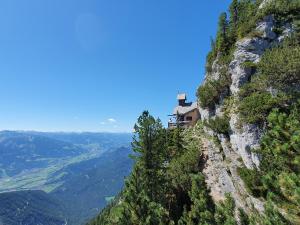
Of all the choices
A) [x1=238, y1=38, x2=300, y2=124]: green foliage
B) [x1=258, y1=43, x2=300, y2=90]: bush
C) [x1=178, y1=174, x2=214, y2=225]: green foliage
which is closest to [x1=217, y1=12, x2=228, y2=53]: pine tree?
[x1=238, y1=38, x2=300, y2=124]: green foliage

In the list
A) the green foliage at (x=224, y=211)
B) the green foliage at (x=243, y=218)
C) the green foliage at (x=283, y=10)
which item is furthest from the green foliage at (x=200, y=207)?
the green foliage at (x=283, y=10)

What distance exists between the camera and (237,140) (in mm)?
30922

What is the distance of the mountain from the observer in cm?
2300

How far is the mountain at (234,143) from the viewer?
23.0m

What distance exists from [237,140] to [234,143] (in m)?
1.31

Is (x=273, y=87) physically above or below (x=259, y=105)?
above

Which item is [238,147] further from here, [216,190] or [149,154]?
[149,154]

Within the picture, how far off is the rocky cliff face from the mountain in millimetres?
109

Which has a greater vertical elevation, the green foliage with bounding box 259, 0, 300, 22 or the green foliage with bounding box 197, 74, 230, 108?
the green foliage with bounding box 259, 0, 300, 22

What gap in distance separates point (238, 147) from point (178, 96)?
149 feet

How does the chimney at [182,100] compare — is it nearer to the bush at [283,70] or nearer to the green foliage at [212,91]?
the green foliage at [212,91]

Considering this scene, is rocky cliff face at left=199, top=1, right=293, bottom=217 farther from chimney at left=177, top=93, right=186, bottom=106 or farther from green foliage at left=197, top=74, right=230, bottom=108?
chimney at left=177, top=93, right=186, bottom=106

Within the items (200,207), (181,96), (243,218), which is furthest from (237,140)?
(181,96)

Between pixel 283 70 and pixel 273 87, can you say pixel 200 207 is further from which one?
pixel 283 70
